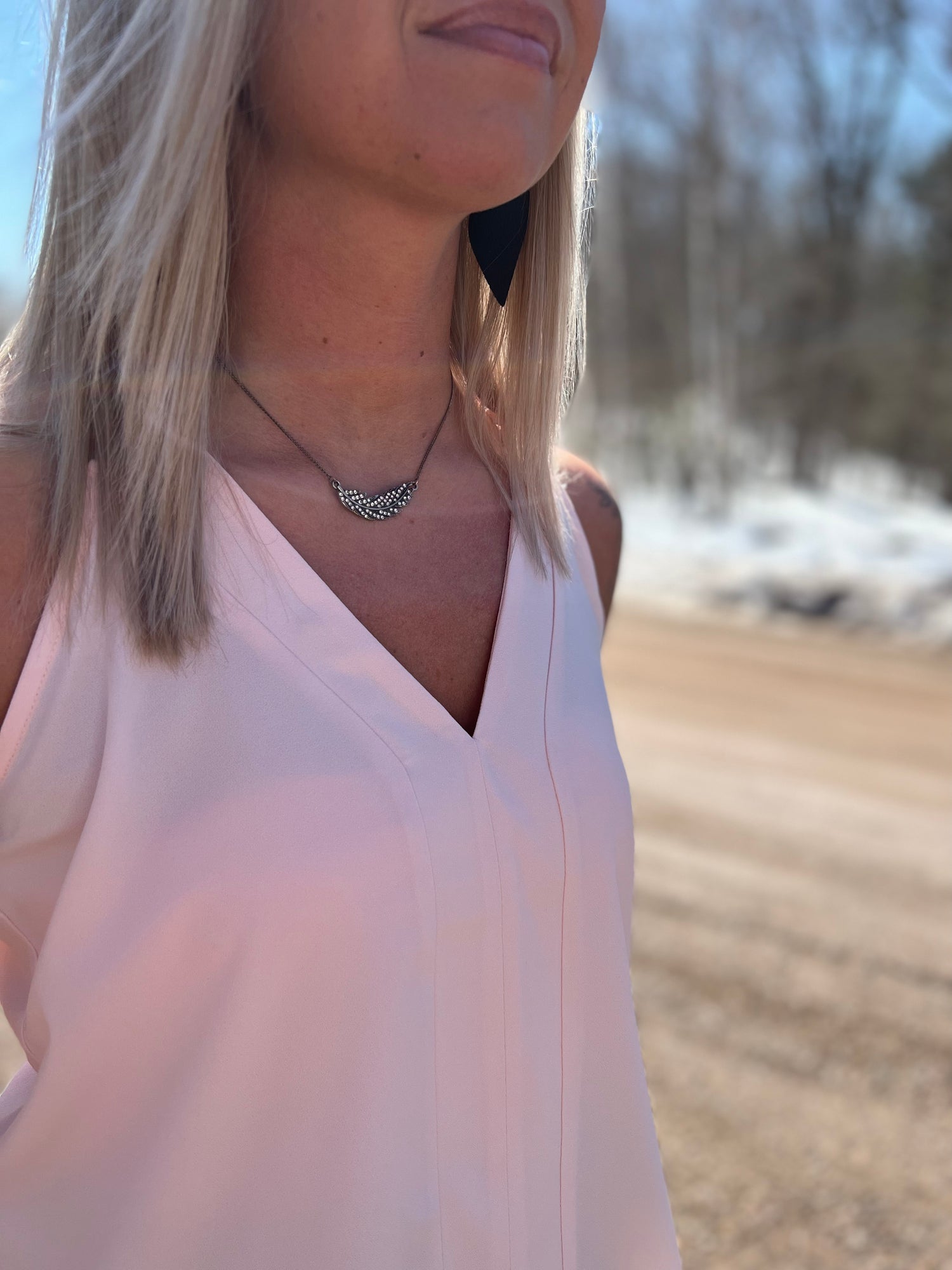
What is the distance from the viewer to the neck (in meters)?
1.30

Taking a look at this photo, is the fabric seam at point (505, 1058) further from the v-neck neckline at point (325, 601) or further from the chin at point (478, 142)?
the chin at point (478, 142)

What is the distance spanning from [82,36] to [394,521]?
54 centimetres

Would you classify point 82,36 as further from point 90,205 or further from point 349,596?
point 349,596

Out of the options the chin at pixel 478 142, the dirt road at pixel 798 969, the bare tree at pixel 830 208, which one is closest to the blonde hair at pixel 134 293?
the chin at pixel 478 142

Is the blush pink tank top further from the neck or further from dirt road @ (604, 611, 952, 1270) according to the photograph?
dirt road @ (604, 611, 952, 1270)

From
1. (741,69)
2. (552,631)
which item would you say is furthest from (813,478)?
(552,631)

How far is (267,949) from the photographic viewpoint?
1.11m

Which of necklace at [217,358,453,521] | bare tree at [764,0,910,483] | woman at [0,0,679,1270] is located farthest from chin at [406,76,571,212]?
bare tree at [764,0,910,483]

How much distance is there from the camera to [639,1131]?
4.54 ft

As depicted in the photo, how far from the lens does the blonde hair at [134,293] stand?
112 cm

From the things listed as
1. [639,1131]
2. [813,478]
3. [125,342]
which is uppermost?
[125,342]

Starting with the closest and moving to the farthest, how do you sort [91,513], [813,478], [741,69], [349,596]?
1. [91,513]
2. [349,596]
3. [813,478]
4. [741,69]

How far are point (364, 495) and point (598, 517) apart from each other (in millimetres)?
475

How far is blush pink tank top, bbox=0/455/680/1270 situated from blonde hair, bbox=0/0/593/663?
37 millimetres
